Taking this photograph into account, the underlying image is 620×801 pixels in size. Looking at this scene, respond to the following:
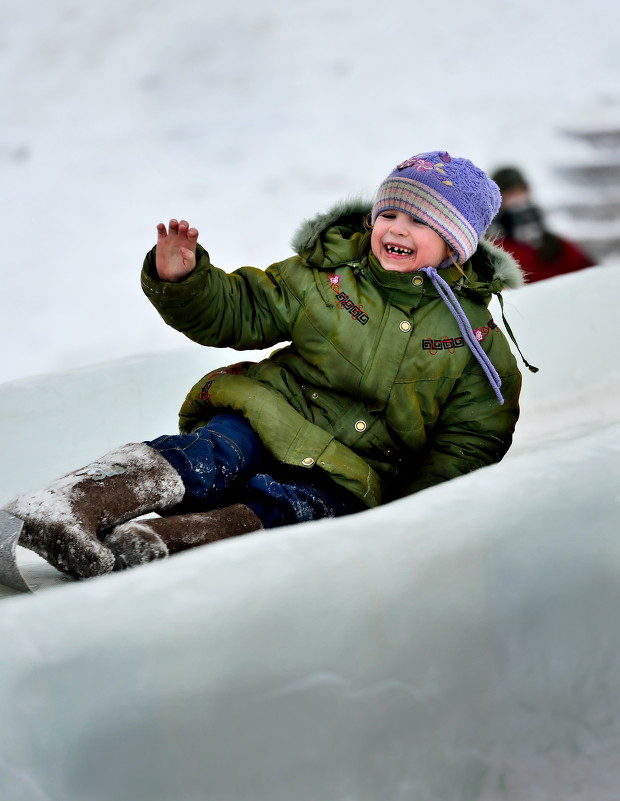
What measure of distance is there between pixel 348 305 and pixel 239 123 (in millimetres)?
3104

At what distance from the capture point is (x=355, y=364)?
1196mm

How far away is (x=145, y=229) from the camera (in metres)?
3.59

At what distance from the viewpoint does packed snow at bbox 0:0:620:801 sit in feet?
2.24

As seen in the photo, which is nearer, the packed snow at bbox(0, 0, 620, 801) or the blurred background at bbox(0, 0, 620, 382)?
the packed snow at bbox(0, 0, 620, 801)

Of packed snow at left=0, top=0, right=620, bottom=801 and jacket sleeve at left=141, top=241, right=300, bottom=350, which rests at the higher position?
jacket sleeve at left=141, top=241, right=300, bottom=350

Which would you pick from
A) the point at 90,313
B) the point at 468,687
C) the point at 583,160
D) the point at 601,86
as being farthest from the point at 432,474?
the point at 601,86

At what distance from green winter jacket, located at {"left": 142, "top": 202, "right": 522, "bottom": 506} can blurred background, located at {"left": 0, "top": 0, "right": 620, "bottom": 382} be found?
1.91m

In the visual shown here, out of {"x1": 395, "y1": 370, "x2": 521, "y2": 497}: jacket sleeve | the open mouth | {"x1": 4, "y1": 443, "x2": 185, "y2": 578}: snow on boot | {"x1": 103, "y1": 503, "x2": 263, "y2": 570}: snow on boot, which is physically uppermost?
the open mouth

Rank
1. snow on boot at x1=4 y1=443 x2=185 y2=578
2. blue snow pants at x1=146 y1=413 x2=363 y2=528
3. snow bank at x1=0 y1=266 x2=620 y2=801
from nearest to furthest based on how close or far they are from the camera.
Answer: snow bank at x1=0 y1=266 x2=620 y2=801, snow on boot at x1=4 y1=443 x2=185 y2=578, blue snow pants at x1=146 y1=413 x2=363 y2=528

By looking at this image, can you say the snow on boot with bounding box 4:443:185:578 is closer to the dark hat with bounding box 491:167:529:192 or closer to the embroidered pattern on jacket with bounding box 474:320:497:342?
the embroidered pattern on jacket with bounding box 474:320:497:342

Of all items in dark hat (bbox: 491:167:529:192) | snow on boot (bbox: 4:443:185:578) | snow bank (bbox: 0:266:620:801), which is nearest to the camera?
snow bank (bbox: 0:266:620:801)

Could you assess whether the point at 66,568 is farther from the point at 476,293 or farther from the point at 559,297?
the point at 559,297

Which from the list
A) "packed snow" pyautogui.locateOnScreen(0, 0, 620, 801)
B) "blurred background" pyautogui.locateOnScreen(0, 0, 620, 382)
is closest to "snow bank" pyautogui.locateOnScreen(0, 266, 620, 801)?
"packed snow" pyautogui.locateOnScreen(0, 0, 620, 801)

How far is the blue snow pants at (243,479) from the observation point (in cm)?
110
